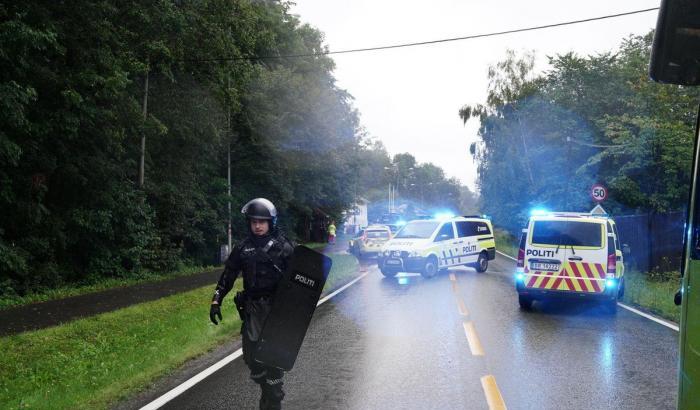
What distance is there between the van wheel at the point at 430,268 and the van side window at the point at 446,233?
79 centimetres

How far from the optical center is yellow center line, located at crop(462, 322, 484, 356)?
901cm

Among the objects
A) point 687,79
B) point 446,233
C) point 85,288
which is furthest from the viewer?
point 446,233

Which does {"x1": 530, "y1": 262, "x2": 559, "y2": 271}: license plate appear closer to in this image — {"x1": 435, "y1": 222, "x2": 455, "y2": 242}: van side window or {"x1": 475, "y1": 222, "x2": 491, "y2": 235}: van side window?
{"x1": 435, "y1": 222, "x2": 455, "y2": 242}: van side window

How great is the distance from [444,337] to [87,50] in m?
13.2

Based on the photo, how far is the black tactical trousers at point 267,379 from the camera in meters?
5.61

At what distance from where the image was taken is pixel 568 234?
519 inches

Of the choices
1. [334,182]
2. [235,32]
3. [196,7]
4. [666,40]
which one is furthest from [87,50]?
[334,182]

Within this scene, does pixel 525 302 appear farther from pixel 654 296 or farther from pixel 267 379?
pixel 267 379

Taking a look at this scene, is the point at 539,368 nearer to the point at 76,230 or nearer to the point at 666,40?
the point at 666,40

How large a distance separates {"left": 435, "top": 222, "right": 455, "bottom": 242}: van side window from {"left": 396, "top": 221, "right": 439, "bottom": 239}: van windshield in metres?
0.27

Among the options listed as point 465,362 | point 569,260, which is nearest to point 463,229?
point 569,260

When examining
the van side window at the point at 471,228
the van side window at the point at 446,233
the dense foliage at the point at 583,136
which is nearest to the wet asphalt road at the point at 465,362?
the van side window at the point at 446,233

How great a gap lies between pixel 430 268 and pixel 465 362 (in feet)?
44.4

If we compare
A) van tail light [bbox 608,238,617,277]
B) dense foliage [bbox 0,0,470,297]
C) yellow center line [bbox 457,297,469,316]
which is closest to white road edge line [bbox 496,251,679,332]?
van tail light [bbox 608,238,617,277]
